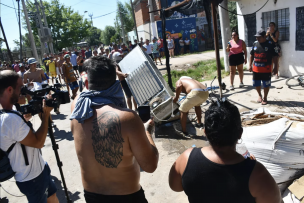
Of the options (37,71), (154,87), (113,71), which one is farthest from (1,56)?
(113,71)

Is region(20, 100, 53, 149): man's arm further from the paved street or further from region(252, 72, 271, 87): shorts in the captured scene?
region(252, 72, 271, 87): shorts

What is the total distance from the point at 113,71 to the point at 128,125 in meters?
0.46

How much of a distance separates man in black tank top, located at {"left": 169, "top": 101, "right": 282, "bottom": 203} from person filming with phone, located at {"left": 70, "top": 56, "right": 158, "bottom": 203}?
0.36m

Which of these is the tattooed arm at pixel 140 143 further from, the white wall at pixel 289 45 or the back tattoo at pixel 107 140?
the white wall at pixel 289 45

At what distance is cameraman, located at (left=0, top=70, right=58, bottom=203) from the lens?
1.82m

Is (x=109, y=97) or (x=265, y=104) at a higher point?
(x=109, y=97)

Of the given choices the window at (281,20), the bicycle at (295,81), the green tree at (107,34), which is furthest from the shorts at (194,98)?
the green tree at (107,34)

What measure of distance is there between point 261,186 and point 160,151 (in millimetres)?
2895

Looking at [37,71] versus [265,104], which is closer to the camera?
[265,104]

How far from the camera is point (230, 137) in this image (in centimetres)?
130

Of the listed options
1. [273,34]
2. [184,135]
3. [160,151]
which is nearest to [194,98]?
[184,135]

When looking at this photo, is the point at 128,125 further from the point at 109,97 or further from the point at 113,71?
the point at 113,71

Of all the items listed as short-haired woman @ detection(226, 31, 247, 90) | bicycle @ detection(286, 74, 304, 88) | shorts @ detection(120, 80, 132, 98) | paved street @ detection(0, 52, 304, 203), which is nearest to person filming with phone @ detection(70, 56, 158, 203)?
paved street @ detection(0, 52, 304, 203)

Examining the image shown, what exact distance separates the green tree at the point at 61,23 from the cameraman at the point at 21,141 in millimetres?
34538
